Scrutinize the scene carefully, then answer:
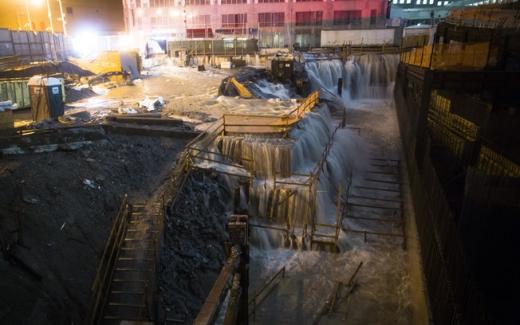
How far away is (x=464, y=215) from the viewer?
1045cm

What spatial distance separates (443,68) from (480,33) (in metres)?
7.95

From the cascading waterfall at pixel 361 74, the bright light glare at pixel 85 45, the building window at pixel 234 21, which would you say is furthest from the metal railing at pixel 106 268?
the building window at pixel 234 21

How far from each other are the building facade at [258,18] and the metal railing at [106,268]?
42.0 metres

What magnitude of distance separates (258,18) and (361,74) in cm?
2246

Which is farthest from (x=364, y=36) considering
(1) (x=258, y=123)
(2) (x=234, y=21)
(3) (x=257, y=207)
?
(3) (x=257, y=207)

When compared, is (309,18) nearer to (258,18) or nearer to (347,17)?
(347,17)

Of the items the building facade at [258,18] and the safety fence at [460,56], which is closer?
the safety fence at [460,56]

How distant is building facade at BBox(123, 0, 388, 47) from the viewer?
50.2 metres

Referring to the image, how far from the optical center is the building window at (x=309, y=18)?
2057 inches

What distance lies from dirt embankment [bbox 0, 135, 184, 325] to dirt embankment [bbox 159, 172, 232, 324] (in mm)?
1359

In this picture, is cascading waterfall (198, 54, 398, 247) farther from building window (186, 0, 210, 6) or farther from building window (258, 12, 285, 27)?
building window (186, 0, 210, 6)

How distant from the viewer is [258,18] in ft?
176

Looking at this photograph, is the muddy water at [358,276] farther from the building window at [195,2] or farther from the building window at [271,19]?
the building window at [195,2]

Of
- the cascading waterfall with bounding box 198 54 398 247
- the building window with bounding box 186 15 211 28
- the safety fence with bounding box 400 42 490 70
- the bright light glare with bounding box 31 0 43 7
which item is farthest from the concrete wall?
the bright light glare with bounding box 31 0 43 7
